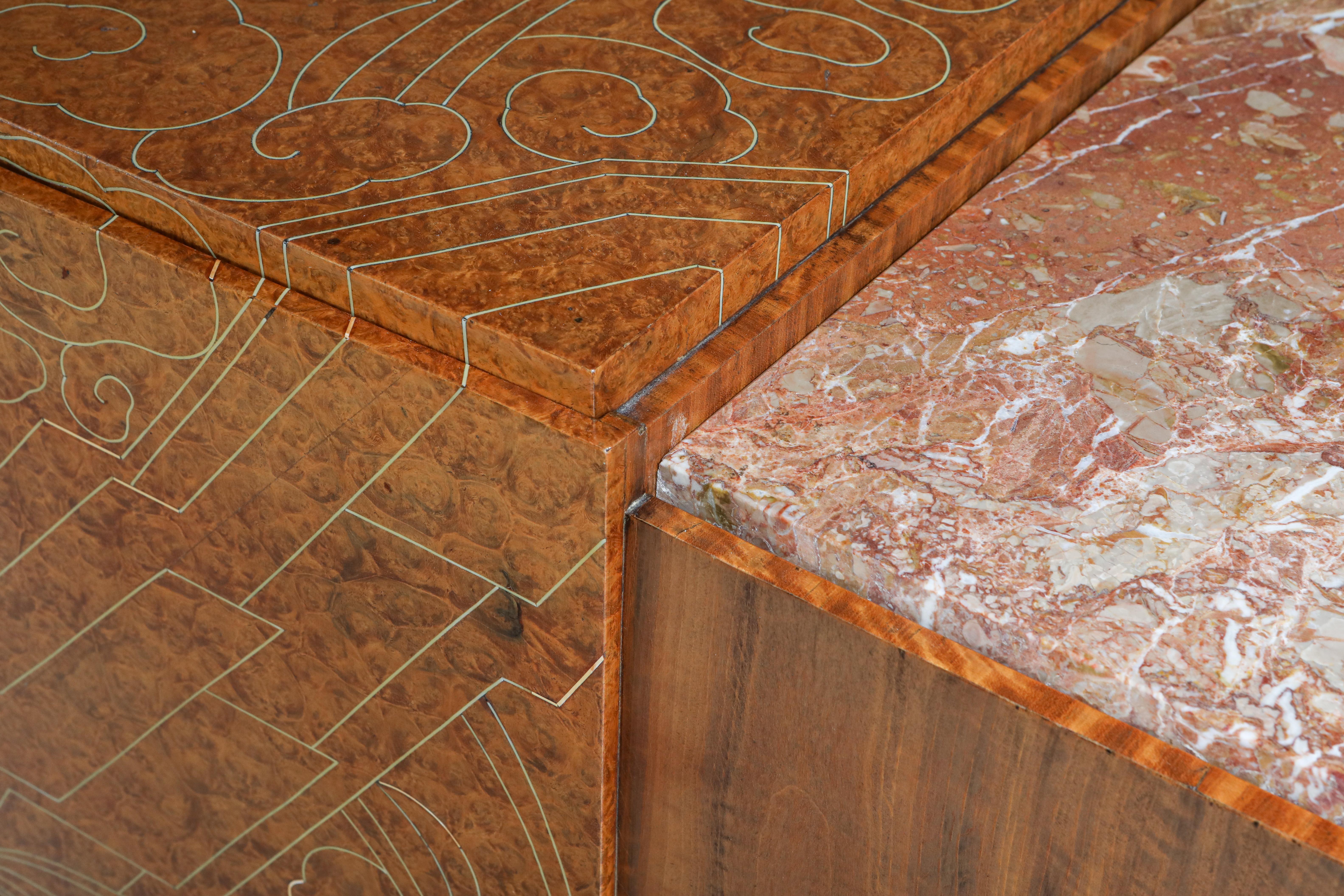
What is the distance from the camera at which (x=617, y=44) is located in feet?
3.24

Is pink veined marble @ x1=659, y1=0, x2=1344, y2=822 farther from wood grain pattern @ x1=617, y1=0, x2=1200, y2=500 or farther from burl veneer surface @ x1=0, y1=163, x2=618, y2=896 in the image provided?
burl veneer surface @ x1=0, y1=163, x2=618, y2=896

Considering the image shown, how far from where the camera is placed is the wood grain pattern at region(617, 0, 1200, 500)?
76 centimetres

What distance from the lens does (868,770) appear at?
75cm

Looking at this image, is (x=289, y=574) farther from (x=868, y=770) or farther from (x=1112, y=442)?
(x=1112, y=442)

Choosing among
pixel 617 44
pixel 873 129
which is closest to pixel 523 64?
pixel 617 44

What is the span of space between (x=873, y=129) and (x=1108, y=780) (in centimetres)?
46

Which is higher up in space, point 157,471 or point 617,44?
point 617,44

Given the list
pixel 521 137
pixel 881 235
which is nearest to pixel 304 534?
pixel 521 137

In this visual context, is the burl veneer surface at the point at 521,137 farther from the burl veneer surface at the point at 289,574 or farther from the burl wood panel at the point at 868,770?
the burl wood panel at the point at 868,770

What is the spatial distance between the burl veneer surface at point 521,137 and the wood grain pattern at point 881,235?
14 mm

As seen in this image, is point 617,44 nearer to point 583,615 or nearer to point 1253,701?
point 583,615

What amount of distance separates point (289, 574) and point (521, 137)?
329 millimetres

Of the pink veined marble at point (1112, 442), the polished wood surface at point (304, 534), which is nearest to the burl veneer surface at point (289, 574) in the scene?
the polished wood surface at point (304, 534)

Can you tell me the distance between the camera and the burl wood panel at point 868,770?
65 centimetres
